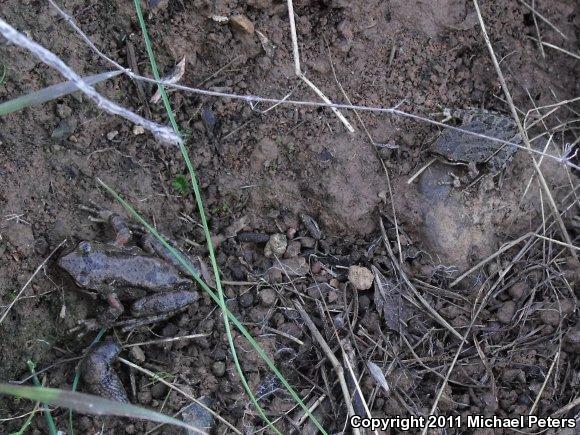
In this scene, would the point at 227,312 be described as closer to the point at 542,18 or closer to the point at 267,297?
the point at 267,297

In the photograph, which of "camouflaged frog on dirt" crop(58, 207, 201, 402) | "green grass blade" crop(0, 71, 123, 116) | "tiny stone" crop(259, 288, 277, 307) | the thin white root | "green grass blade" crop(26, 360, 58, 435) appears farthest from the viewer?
"tiny stone" crop(259, 288, 277, 307)

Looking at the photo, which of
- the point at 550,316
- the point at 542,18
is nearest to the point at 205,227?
the point at 550,316

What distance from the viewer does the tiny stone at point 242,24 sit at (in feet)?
11.5

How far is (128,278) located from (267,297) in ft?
2.64

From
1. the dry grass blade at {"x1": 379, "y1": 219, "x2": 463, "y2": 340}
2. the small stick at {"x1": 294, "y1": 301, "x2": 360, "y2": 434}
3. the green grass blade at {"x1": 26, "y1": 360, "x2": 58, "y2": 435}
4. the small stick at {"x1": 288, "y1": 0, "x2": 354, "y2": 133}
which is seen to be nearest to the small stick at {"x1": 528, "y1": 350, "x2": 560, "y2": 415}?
the dry grass blade at {"x1": 379, "y1": 219, "x2": 463, "y2": 340}

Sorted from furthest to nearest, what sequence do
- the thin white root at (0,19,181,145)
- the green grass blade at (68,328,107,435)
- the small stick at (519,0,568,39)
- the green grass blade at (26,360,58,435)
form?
the small stick at (519,0,568,39) → the green grass blade at (68,328,107,435) → the green grass blade at (26,360,58,435) → the thin white root at (0,19,181,145)

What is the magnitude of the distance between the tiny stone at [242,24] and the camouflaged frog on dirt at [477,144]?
127cm

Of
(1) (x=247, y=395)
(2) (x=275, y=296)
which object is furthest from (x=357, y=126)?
(1) (x=247, y=395)

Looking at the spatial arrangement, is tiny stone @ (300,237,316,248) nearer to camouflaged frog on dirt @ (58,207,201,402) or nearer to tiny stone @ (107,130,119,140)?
camouflaged frog on dirt @ (58,207,201,402)

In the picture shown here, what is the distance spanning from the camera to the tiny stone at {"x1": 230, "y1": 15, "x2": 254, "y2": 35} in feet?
11.5

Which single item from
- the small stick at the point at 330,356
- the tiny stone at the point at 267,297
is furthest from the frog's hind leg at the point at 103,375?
the small stick at the point at 330,356

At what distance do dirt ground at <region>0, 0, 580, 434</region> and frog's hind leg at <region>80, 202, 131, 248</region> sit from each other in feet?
0.30

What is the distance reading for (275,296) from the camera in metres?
3.53

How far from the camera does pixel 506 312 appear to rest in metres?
3.60
